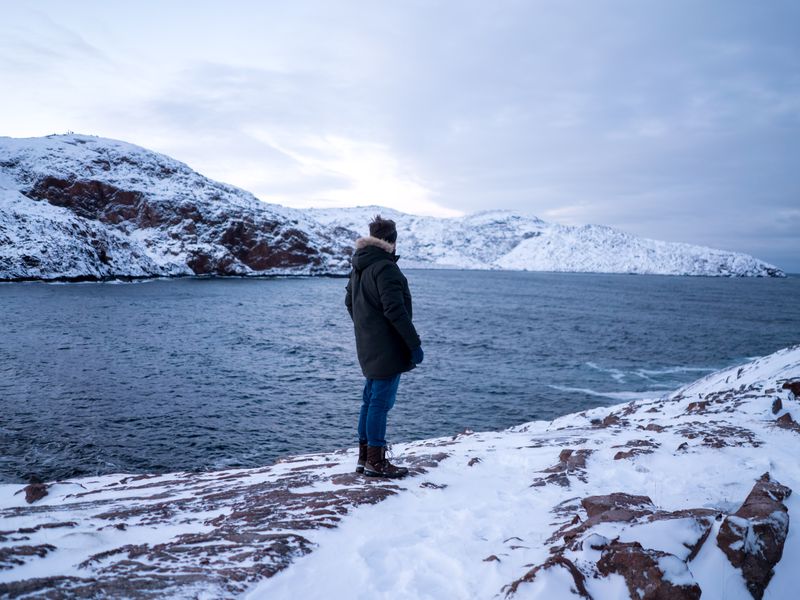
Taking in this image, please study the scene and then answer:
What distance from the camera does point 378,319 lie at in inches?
244

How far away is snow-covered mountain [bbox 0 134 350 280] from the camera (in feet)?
376

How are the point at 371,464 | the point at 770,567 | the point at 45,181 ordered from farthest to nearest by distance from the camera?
the point at 45,181 < the point at 371,464 < the point at 770,567

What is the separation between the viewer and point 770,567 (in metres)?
3.41

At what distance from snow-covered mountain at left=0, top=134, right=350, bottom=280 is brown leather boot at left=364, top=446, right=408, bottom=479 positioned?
96630 mm

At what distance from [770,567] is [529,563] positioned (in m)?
1.72

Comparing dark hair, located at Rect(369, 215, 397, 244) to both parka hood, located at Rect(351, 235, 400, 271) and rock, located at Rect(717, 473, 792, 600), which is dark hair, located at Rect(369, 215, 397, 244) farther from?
Answer: rock, located at Rect(717, 473, 792, 600)

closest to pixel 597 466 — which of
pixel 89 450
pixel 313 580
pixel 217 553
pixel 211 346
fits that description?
pixel 313 580

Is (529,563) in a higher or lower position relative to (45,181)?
lower

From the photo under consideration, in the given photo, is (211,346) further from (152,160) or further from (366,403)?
(152,160)

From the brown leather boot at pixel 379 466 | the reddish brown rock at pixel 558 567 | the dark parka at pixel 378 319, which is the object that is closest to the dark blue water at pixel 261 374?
the brown leather boot at pixel 379 466

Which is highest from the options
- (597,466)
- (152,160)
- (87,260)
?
(152,160)

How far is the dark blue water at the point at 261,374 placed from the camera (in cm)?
1562

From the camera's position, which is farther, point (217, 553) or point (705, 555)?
point (217, 553)

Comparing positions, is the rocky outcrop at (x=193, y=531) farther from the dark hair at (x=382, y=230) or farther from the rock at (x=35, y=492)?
the dark hair at (x=382, y=230)
